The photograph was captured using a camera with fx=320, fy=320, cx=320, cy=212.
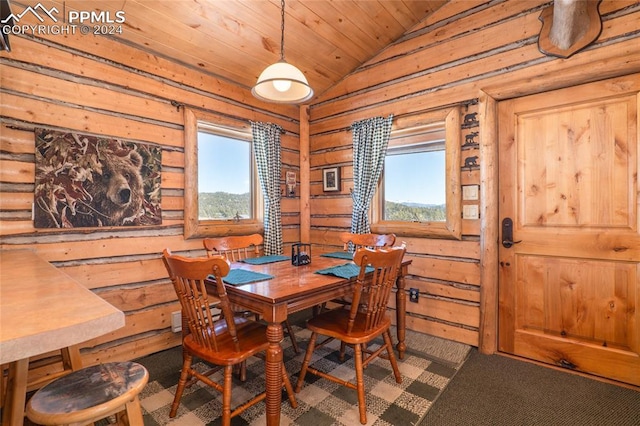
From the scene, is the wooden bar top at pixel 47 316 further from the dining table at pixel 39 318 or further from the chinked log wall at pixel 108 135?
the chinked log wall at pixel 108 135

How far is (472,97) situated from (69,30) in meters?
3.21

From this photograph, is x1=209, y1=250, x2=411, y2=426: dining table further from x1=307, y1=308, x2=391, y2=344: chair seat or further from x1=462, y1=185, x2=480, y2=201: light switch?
x1=462, y1=185, x2=480, y2=201: light switch

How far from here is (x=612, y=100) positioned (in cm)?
229

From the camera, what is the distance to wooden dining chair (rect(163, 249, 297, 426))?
5.17ft

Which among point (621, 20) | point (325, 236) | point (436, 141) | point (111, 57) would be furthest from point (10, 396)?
point (621, 20)

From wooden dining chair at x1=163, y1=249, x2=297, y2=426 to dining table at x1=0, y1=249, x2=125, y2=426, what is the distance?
1.53 feet

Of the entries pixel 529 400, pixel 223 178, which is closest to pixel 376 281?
pixel 529 400

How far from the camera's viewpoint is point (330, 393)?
2131 millimetres

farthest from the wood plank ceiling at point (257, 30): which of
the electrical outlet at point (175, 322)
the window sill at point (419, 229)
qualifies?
the electrical outlet at point (175, 322)

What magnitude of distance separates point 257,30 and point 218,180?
4.85 feet

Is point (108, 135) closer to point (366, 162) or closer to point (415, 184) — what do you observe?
point (366, 162)

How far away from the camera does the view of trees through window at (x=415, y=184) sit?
3.15 m

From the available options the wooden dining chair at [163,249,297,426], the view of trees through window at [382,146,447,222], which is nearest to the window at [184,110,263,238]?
the wooden dining chair at [163,249,297,426]

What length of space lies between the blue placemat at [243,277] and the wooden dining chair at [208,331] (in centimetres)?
19
